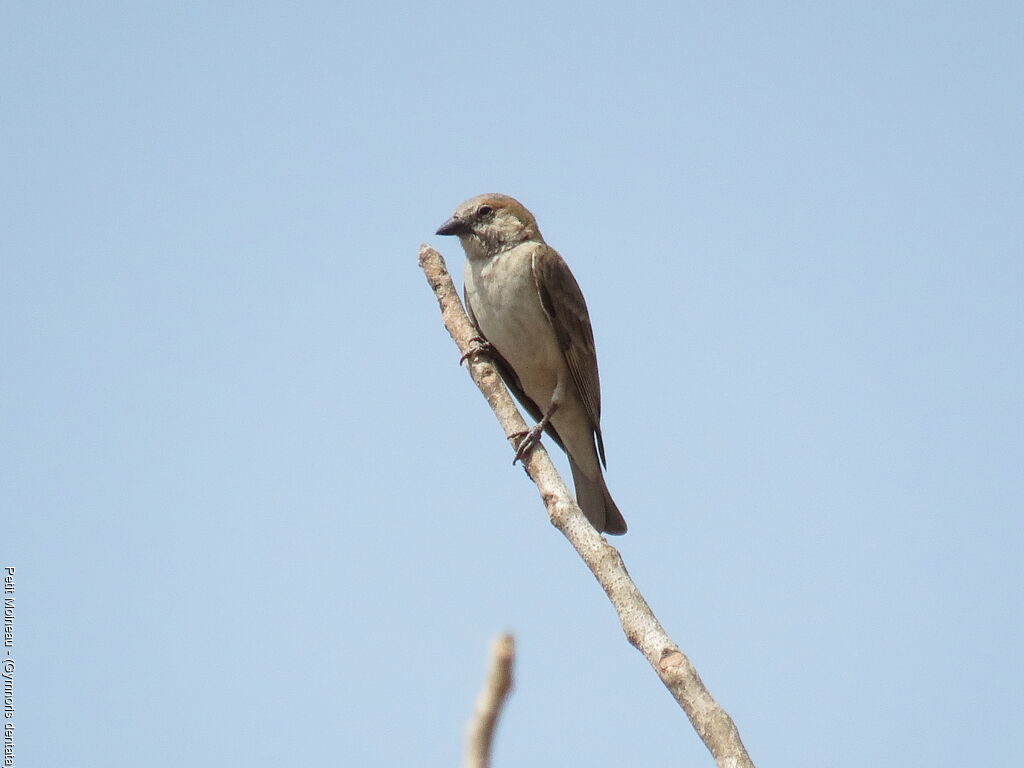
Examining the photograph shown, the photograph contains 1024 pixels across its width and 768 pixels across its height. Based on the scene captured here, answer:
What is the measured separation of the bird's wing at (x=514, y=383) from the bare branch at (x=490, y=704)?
525 centimetres

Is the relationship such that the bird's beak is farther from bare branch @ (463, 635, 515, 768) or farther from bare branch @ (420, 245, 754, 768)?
bare branch @ (463, 635, 515, 768)

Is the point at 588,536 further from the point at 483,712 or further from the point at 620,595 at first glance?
the point at 483,712

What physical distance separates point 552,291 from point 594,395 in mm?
677

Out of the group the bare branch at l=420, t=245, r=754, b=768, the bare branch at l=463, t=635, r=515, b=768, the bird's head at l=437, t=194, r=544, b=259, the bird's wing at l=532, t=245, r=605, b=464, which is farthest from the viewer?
the bird's head at l=437, t=194, r=544, b=259

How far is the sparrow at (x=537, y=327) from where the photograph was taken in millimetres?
6195

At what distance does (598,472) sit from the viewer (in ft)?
22.0

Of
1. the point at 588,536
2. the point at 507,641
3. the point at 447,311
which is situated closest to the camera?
the point at 507,641

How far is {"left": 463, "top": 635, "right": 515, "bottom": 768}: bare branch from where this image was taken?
39.9 inches

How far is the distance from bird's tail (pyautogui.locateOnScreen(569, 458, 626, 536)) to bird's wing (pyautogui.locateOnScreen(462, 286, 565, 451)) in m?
0.29

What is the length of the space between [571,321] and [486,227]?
76 cm

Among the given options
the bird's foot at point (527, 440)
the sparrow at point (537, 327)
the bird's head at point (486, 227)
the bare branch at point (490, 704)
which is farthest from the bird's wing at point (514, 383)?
the bare branch at point (490, 704)

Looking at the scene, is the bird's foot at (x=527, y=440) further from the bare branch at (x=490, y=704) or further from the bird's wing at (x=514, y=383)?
the bare branch at (x=490, y=704)

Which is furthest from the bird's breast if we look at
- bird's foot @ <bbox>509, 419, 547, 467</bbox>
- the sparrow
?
bird's foot @ <bbox>509, 419, 547, 467</bbox>

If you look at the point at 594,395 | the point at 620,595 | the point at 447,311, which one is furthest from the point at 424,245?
the point at 620,595
